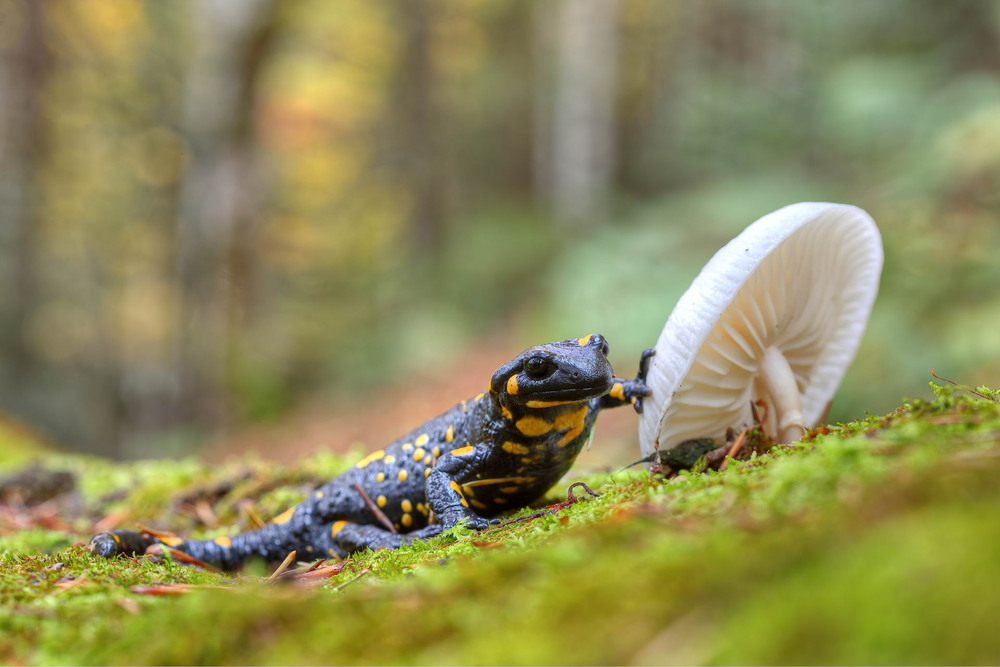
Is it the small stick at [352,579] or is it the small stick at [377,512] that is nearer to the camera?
the small stick at [352,579]

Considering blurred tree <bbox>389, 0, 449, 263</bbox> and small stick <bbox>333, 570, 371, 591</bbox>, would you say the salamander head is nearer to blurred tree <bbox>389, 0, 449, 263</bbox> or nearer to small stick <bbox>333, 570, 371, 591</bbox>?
small stick <bbox>333, 570, 371, 591</bbox>

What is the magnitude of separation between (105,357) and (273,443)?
31.2 feet

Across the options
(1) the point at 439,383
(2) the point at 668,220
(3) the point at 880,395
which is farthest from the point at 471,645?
(1) the point at 439,383

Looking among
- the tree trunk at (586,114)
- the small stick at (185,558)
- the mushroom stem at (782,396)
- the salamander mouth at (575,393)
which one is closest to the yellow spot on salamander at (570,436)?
the salamander mouth at (575,393)

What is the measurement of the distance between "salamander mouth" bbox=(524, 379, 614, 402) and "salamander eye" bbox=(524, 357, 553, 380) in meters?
0.07

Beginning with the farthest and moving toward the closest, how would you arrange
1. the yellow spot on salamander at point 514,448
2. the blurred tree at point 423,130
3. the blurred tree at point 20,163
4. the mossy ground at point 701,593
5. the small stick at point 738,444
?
1. the blurred tree at point 423,130
2. the blurred tree at point 20,163
3. the yellow spot on salamander at point 514,448
4. the small stick at point 738,444
5. the mossy ground at point 701,593

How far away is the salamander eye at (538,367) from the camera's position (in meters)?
2.98

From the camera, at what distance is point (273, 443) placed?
1376 centimetres

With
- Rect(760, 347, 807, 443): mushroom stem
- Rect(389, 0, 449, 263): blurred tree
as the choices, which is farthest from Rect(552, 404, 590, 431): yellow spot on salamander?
Rect(389, 0, 449, 263): blurred tree

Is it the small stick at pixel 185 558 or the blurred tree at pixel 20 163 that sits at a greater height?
the blurred tree at pixel 20 163

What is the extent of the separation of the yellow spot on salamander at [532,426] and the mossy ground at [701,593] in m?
0.85

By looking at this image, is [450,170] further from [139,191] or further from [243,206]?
[243,206]

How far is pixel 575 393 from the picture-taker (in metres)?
2.97

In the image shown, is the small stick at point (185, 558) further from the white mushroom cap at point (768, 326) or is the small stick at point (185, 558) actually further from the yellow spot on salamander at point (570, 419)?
the white mushroom cap at point (768, 326)
